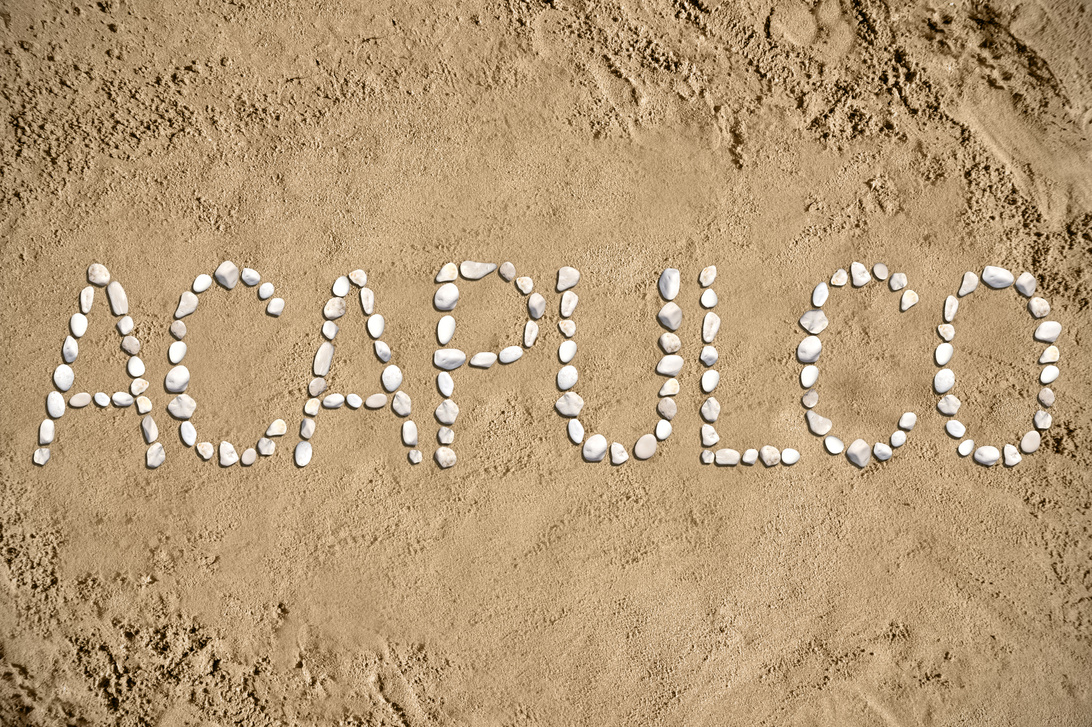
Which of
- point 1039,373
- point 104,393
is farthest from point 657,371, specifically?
point 104,393

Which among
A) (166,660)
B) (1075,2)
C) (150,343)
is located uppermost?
(1075,2)

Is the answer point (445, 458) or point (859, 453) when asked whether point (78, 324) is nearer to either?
point (445, 458)

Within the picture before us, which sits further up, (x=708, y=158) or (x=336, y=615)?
(x=708, y=158)

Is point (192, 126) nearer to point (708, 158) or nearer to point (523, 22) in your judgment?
point (523, 22)

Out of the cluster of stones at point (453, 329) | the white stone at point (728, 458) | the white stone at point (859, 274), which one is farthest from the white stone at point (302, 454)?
the white stone at point (859, 274)

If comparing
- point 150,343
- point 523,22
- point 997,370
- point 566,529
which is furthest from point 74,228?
point 997,370

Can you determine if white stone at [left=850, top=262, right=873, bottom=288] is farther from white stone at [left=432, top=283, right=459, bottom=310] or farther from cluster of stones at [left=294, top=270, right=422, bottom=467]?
cluster of stones at [left=294, top=270, right=422, bottom=467]
